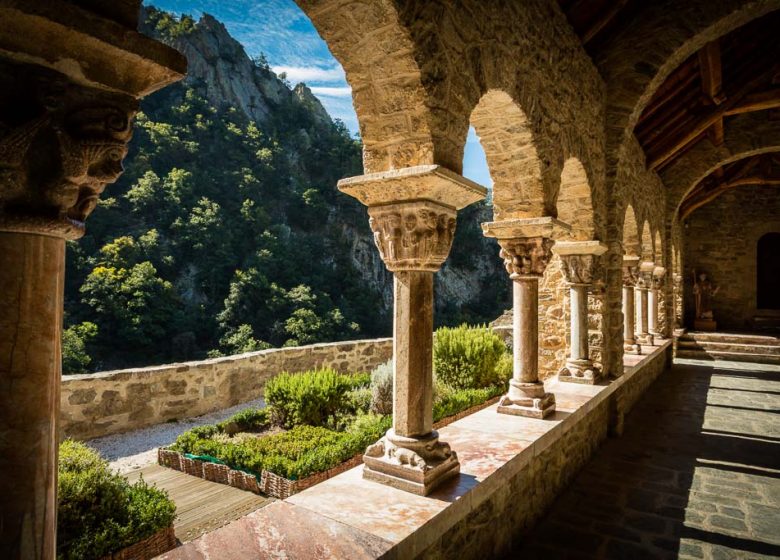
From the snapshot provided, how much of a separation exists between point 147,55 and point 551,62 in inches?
124

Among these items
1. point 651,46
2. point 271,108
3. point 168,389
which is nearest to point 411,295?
point 651,46

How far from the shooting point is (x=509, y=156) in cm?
328

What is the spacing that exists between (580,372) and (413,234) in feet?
9.96

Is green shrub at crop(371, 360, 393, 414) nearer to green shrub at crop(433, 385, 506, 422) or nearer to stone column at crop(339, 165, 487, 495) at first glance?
green shrub at crop(433, 385, 506, 422)

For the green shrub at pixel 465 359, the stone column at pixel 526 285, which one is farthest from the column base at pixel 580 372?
the green shrub at pixel 465 359

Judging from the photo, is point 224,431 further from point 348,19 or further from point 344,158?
point 344,158

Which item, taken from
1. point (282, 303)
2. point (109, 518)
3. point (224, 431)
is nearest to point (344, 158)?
point (282, 303)

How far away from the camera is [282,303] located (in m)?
26.8

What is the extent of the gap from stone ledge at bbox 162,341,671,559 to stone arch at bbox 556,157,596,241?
1.45 m

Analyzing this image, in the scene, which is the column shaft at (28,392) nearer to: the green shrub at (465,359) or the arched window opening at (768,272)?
the green shrub at (465,359)

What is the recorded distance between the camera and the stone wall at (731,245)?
502 inches

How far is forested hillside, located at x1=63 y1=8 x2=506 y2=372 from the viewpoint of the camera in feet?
77.4

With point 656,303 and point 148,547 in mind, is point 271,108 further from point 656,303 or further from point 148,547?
point 148,547

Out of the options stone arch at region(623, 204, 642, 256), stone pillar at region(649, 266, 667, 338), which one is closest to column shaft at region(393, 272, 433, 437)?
stone arch at region(623, 204, 642, 256)
